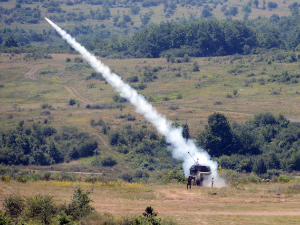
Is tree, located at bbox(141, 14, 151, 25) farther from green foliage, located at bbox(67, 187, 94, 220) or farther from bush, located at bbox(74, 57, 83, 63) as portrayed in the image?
green foliage, located at bbox(67, 187, 94, 220)

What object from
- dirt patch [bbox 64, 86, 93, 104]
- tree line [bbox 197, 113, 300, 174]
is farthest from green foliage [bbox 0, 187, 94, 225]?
dirt patch [bbox 64, 86, 93, 104]

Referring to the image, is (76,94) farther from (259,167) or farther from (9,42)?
(259,167)

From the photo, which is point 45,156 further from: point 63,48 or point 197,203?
point 63,48

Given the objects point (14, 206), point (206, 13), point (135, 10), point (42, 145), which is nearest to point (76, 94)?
point (42, 145)

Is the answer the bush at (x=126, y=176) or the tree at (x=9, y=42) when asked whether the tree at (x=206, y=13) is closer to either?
the tree at (x=9, y=42)

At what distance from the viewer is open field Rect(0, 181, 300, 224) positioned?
28.0 metres

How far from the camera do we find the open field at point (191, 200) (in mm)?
28031

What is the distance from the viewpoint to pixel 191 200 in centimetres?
3139

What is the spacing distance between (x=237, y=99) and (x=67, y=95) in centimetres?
3165

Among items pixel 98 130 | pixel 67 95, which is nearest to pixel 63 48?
pixel 67 95

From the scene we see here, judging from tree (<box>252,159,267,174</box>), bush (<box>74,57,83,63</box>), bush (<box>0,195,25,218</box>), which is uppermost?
bush (<box>74,57,83,63</box>)

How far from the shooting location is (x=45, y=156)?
2224 inches

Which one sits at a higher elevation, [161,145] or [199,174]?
[161,145]

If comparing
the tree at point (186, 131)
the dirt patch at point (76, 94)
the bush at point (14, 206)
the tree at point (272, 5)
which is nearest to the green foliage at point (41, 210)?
the bush at point (14, 206)
